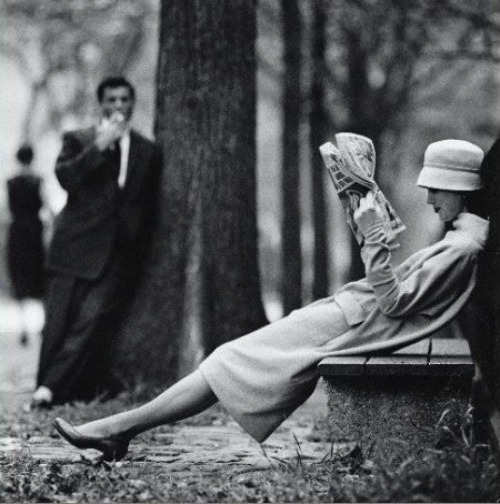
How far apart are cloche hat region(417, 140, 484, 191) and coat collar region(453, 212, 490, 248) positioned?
15cm

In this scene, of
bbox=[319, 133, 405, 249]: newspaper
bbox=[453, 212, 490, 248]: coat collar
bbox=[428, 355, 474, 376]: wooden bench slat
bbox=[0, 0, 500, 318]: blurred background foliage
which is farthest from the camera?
bbox=[0, 0, 500, 318]: blurred background foliage

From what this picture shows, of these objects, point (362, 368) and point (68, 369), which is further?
point (68, 369)

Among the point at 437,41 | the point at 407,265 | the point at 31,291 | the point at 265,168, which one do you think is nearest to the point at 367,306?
the point at 407,265

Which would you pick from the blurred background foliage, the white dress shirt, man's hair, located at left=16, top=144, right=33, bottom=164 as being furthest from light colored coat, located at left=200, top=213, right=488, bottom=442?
man's hair, located at left=16, top=144, right=33, bottom=164

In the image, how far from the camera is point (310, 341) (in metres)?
5.78

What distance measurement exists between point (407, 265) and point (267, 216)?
31.1 meters

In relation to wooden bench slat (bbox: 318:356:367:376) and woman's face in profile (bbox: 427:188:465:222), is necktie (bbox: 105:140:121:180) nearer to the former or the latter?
woman's face in profile (bbox: 427:188:465:222)

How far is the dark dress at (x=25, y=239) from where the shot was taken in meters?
14.5

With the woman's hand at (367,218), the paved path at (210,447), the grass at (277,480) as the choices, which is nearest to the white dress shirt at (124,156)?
the paved path at (210,447)

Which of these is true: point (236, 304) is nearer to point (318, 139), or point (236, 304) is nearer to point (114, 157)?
point (114, 157)

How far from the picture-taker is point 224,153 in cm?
881

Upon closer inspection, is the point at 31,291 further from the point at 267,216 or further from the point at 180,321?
the point at 267,216

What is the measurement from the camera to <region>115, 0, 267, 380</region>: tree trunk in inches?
345

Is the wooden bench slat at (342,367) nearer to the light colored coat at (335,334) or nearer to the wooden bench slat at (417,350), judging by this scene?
the light colored coat at (335,334)
